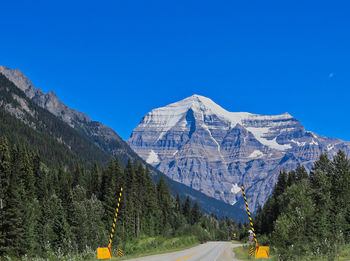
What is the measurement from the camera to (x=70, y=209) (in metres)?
67.8

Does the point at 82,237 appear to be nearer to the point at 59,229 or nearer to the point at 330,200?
the point at 59,229

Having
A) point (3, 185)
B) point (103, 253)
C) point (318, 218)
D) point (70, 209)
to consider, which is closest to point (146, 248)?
point (103, 253)

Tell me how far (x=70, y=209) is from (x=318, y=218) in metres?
38.8

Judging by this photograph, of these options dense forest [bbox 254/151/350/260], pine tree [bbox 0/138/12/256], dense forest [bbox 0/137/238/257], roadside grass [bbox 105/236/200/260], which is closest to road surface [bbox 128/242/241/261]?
roadside grass [bbox 105/236/200/260]

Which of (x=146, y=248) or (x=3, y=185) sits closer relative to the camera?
(x=146, y=248)

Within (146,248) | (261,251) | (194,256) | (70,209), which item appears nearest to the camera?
(261,251)

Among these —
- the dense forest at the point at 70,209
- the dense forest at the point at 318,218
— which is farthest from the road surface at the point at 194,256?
the dense forest at the point at 70,209

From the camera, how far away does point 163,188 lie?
375 ft

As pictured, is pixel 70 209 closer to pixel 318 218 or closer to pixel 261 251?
pixel 318 218

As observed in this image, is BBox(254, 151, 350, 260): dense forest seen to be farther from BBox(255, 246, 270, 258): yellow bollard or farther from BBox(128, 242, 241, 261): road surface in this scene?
BBox(128, 242, 241, 261): road surface

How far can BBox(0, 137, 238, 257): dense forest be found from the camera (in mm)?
52625

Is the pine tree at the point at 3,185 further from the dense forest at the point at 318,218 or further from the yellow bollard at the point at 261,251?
the yellow bollard at the point at 261,251

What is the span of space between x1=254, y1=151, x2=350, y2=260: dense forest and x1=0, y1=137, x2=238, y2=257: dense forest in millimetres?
16654

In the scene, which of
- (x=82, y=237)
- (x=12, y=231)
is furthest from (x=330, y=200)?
(x=12, y=231)
